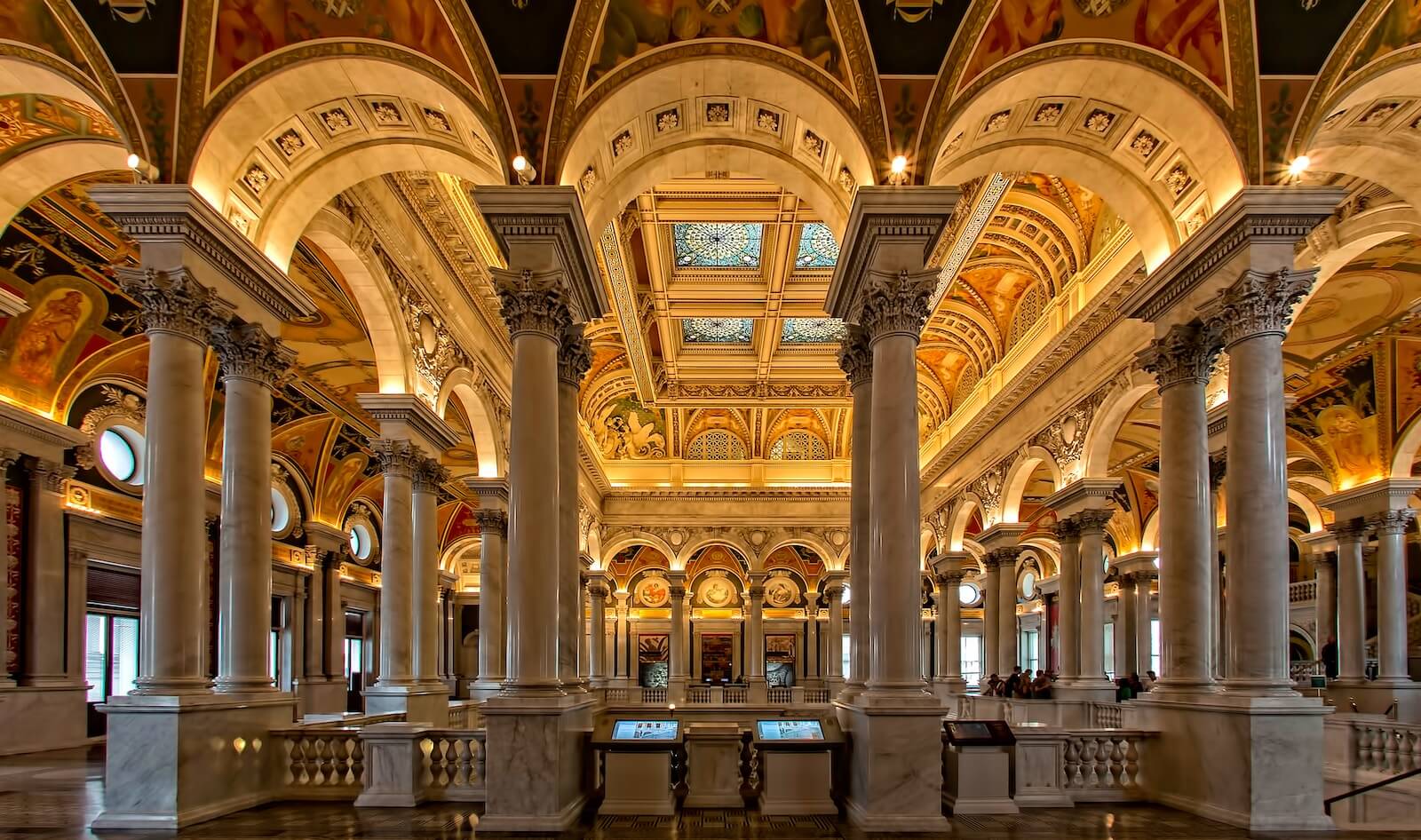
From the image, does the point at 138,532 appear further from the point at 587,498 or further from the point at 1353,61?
the point at 1353,61

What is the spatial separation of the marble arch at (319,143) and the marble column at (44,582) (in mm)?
7893

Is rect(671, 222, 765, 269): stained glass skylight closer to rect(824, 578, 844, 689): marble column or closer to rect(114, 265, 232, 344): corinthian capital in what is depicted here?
rect(114, 265, 232, 344): corinthian capital

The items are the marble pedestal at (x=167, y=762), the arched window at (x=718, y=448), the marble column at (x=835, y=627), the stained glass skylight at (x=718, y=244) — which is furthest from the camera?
the marble column at (x=835, y=627)

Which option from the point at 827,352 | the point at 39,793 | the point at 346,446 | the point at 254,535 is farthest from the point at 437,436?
the point at 827,352

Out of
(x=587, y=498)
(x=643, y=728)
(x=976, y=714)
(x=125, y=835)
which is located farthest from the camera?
(x=587, y=498)

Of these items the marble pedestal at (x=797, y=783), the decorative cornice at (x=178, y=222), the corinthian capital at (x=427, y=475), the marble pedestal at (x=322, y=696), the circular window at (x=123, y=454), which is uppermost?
the decorative cornice at (x=178, y=222)

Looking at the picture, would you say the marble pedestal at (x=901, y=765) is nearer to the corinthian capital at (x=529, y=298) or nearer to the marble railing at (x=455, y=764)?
the marble railing at (x=455, y=764)

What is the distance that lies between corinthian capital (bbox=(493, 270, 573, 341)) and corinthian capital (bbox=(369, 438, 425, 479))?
607cm

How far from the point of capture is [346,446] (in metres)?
24.8

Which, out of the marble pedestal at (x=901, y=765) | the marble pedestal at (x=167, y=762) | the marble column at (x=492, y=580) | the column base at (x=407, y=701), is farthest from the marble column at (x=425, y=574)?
the marble pedestal at (x=901, y=765)

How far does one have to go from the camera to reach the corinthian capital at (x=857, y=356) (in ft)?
34.8

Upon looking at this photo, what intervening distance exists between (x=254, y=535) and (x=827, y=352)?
55.9 feet

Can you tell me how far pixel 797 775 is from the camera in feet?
30.3

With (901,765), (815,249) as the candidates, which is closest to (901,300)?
(901,765)
